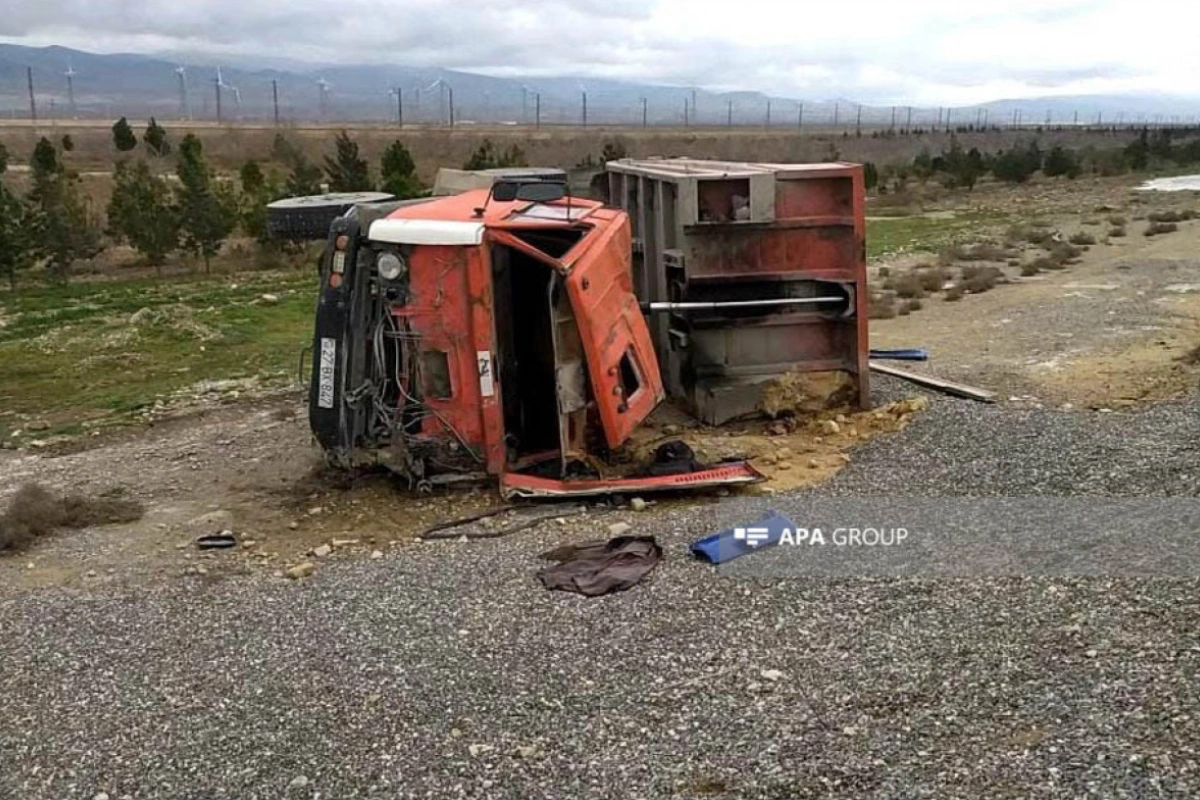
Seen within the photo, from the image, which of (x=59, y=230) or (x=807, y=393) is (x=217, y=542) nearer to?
(x=807, y=393)

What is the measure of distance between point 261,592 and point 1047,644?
410cm

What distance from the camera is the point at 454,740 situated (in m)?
5.00

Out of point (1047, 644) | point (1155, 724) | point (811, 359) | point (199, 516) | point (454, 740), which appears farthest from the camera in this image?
point (811, 359)

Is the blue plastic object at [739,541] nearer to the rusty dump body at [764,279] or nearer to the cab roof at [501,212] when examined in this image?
the cab roof at [501,212]

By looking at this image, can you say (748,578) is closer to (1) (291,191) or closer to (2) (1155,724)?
(2) (1155,724)

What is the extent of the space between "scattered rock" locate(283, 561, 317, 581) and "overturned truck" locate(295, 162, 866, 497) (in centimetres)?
106

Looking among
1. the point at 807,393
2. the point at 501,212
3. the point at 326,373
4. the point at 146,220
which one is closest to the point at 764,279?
the point at 807,393

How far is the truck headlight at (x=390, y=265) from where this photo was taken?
7.71 metres

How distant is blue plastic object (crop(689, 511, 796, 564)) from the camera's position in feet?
22.3

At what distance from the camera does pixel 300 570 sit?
709 cm

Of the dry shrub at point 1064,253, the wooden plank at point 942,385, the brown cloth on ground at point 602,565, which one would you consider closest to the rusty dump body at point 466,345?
the brown cloth on ground at point 602,565

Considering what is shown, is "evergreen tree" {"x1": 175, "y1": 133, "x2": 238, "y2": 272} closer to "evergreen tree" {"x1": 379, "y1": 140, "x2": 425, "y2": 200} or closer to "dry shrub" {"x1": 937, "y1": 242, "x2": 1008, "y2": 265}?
"evergreen tree" {"x1": 379, "y1": 140, "x2": 425, "y2": 200}

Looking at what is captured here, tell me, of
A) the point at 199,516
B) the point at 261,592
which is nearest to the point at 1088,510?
the point at 261,592

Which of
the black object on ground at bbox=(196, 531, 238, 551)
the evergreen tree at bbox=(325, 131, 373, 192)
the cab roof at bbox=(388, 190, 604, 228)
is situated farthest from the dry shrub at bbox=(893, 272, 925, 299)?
the evergreen tree at bbox=(325, 131, 373, 192)
